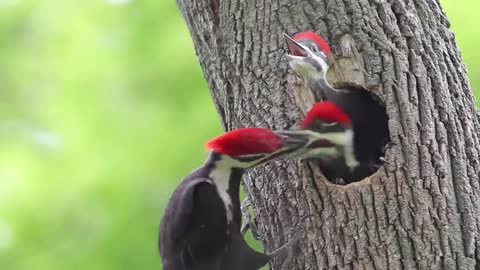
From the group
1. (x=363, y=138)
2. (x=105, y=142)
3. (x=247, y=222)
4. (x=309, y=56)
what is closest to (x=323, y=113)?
(x=309, y=56)

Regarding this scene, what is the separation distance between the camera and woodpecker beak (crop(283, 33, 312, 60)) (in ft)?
9.14

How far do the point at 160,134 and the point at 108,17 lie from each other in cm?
89

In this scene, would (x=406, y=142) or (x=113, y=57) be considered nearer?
(x=406, y=142)

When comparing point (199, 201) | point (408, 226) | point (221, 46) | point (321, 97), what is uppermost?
point (221, 46)

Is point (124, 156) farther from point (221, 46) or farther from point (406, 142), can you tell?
point (406, 142)

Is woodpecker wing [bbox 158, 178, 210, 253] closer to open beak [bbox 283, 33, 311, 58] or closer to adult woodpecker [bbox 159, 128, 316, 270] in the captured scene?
adult woodpecker [bbox 159, 128, 316, 270]

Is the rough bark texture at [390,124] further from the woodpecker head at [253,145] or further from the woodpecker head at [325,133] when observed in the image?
the woodpecker head at [253,145]

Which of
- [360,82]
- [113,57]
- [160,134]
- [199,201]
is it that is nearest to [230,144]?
[199,201]

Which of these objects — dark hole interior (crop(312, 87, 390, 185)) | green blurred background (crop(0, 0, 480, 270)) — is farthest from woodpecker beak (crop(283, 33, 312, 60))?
green blurred background (crop(0, 0, 480, 270))

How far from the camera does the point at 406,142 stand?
2750 mm

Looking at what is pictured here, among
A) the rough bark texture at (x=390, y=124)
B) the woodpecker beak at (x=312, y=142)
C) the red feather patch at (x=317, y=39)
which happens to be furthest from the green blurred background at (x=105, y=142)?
the woodpecker beak at (x=312, y=142)

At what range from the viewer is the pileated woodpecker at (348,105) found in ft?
9.21

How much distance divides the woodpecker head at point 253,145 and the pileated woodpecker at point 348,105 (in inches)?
4.1

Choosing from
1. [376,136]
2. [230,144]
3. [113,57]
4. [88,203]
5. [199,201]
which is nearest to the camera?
[230,144]
